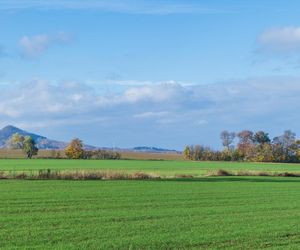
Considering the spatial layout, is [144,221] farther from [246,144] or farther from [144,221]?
[246,144]

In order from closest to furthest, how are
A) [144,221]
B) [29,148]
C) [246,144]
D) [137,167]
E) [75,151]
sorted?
1. [144,221]
2. [137,167]
3. [75,151]
4. [29,148]
5. [246,144]

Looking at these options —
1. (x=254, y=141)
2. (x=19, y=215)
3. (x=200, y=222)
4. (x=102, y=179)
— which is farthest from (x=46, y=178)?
(x=254, y=141)

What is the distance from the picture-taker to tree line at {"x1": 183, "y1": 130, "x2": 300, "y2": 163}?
14662 cm

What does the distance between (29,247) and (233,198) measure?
65.8 ft

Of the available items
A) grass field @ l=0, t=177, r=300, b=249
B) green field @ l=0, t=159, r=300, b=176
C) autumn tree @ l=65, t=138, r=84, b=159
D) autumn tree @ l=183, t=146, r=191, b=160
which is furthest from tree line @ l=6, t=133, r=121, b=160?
grass field @ l=0, t=177, r=300, b=249

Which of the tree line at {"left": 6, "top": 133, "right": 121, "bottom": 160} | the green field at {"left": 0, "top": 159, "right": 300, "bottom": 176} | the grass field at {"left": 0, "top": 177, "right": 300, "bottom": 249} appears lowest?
the grass field at {"left": 0, "top": 177, "right": 300, "bottom": 249}

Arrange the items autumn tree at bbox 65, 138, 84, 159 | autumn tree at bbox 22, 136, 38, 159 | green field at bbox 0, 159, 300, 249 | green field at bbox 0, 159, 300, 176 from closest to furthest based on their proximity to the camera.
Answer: green field at bbox 0, 159, 300, 249 < green field at bbox 0, 159, 300, 176 < autumn tree at bbox 65, 138, 84, 159 < autumn tree at bbox 22, 136, 38, 159

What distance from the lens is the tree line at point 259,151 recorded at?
481 ft

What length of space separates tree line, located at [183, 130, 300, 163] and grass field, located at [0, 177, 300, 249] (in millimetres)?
115989

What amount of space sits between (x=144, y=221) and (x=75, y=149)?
405 ft

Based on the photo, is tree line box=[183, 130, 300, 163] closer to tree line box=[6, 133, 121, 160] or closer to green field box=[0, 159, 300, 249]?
tree line box=[6, 133, 121, 160]

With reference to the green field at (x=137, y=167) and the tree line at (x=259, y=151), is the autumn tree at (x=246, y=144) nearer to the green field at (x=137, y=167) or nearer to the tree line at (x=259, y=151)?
the tree line at (x=259, y=151)

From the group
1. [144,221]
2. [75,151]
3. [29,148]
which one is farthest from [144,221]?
[29,148]

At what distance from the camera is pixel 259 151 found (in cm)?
14925
